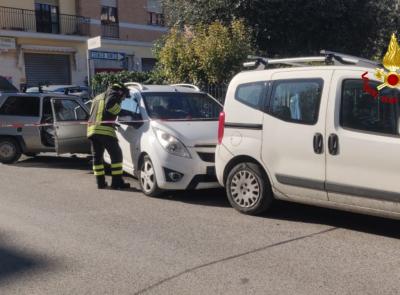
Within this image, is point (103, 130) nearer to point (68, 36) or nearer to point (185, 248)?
point (185, 248)

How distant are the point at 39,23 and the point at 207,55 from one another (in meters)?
18.3

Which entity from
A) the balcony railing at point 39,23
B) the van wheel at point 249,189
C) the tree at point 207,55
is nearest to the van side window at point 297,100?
the van wheel at point 249,189

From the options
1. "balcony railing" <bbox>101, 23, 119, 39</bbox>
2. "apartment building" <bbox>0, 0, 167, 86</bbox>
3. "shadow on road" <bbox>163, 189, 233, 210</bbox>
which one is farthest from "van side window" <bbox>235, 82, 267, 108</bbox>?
"balcony railing" <bbox>101, 23, 119, 39</bbox>

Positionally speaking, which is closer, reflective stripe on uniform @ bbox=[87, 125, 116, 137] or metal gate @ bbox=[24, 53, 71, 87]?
reflective stripe on uniform @ bbox=[87, 125, 116, 137]

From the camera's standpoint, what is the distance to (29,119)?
11.0 metres

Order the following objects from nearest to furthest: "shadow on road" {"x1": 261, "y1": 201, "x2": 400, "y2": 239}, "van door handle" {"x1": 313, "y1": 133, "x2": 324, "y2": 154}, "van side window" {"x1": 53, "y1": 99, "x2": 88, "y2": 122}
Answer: "van door handle" {"x1": 313, "y1": 133, "x2": 324, "y2": 154}
"shadow on road" {"x1": 261, "y1": 201, "x2": 400, "y2": 239}
"van side window" {"x1": 53, "y1": 99, "x2": 88, "y2": 122}

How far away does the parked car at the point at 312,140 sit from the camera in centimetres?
519

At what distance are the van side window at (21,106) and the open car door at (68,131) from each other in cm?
63

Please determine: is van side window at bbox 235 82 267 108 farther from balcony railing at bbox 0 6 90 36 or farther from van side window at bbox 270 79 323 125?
balcony railing at bbox 0 6 90 36

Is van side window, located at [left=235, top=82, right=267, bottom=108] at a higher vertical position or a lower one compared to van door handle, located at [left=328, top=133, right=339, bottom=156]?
higher

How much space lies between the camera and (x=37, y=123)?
1086cm

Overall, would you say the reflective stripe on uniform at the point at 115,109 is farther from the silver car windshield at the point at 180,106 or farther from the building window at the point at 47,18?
the building window at the point at 47,18

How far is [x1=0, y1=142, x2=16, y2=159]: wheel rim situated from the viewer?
11047 millimetres

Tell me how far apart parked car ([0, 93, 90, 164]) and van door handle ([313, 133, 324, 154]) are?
241 inches
